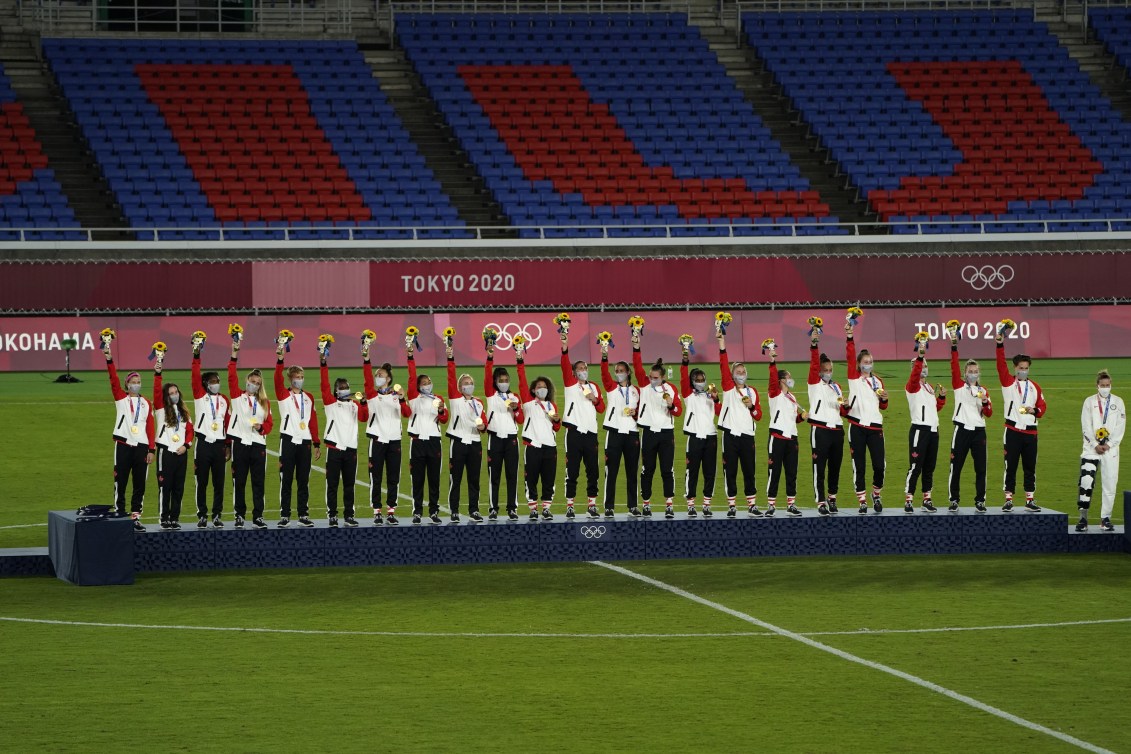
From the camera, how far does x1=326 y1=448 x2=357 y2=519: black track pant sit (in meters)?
18.8

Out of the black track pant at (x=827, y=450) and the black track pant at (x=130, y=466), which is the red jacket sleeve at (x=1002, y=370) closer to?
the black track pant at (x=827, y=450)

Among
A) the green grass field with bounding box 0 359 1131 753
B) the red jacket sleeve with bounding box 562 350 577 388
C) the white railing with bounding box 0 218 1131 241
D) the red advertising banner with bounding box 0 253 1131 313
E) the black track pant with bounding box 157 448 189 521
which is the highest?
the white railing with bounding box 0 218 1131 241

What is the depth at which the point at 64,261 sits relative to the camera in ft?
123

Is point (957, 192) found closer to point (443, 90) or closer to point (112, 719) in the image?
point (443, 90)

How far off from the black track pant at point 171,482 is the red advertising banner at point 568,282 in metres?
18.3

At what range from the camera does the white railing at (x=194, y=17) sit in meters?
48.7

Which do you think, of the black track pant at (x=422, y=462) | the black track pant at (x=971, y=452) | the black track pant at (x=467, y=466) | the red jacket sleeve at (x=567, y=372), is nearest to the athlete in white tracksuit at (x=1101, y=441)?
the black track pant at (x=971, y=452)

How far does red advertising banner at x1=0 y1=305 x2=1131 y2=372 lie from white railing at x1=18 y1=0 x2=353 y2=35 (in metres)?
15.5

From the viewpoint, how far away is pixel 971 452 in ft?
64.2

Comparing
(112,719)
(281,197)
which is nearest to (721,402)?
(112,719)

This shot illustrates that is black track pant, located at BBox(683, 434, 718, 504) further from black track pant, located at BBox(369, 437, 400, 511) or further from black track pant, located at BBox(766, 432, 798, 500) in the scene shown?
black track pant, located at BBox(369, 437, 400, 511)

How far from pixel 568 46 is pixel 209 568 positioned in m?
35.5

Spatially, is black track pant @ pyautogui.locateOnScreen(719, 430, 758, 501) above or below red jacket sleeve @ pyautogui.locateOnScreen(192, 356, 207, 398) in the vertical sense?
below

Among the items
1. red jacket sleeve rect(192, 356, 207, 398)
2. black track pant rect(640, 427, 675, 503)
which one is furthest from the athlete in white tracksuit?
red jacket sleeve rect(192, 356, 207, 398)
